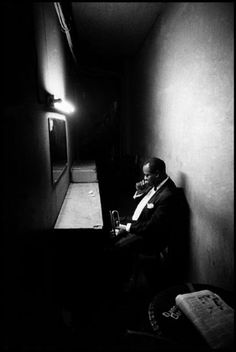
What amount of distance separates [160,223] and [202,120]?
5.23 feet

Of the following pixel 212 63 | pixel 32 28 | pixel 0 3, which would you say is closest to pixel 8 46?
pixel 0 3

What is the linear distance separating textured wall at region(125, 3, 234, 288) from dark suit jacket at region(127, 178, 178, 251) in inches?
12.7

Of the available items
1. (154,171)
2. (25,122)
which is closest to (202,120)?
(154,171)

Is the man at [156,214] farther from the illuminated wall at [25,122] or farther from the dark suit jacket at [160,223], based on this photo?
the illuminated wall at [25,122]

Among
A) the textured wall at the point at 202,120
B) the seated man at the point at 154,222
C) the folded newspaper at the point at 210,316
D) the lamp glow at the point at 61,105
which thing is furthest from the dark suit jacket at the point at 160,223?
the lamp glow at the point at 61,105

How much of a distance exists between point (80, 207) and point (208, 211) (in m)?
2.19

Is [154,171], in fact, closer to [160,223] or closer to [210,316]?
[160,223]

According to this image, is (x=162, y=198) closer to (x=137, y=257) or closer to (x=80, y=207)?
(x=137, y=257)

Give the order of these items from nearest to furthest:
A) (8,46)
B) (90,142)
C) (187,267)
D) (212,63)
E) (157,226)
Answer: (8,46)
(212,63)
(157,226)
(187,267)
(90,142)

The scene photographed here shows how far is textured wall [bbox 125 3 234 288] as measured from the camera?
269cm

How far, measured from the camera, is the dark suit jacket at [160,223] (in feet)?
12.1

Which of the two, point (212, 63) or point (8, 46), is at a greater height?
point (212, 63)

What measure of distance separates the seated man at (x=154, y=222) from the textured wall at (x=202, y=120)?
0.36 meters

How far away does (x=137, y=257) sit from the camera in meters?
3.84
